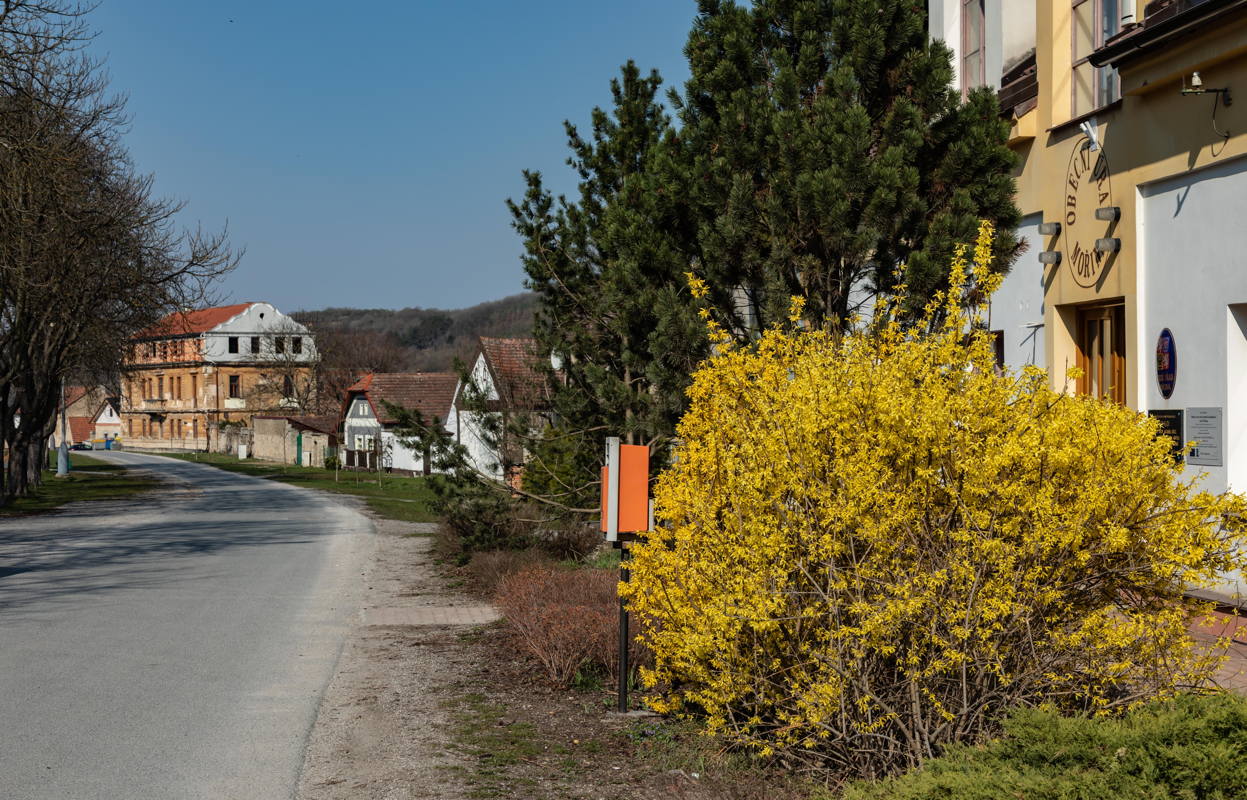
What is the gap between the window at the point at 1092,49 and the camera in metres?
11.2

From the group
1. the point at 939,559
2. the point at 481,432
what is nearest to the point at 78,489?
the point at 481,432

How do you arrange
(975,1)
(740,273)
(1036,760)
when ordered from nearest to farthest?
(1036,760) < (740,273) < (975,1)

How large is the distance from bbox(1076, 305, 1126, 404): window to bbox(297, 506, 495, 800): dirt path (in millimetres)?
6659

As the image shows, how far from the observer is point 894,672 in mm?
5730

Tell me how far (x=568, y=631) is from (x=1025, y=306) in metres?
6.70

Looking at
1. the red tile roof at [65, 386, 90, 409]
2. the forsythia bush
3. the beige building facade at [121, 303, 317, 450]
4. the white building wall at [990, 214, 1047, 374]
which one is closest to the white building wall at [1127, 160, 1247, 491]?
the white building wall at [990, 214, 1047, 374]

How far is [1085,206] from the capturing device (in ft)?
37.6

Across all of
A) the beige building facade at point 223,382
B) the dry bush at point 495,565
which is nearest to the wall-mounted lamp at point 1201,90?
the dry bush at point 495,565

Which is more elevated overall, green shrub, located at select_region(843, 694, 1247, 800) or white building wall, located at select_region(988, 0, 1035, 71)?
white building wall, located at select_region(988, 0, 1035, 71)

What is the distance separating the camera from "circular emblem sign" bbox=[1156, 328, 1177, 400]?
10.2m

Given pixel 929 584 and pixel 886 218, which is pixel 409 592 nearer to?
pixel 886 218

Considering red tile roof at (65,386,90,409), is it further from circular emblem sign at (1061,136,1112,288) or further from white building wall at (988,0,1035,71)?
circular emblem sign at (1061,136,1112,288)

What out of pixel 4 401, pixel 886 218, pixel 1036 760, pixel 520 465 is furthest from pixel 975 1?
pixel 4 401

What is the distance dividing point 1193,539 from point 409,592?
1145cm
